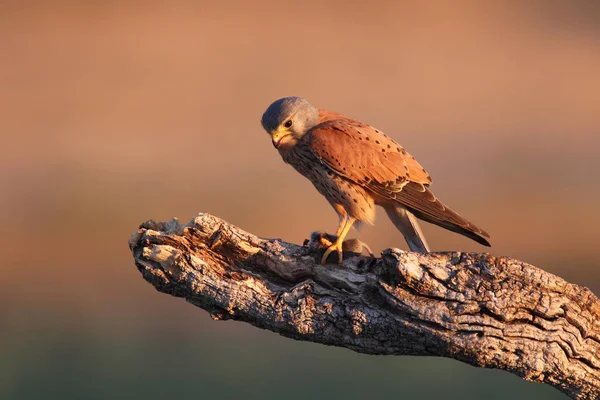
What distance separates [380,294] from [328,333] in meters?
0.31

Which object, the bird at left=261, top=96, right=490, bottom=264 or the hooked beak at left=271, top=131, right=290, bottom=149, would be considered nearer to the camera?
the bird at left=261, top=96, right=490, bottom=264

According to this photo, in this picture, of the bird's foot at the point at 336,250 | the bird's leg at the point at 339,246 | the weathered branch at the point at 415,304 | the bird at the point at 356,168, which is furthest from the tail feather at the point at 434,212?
the weathered branch at the point at 415,304

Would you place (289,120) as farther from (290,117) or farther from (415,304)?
(415,304)

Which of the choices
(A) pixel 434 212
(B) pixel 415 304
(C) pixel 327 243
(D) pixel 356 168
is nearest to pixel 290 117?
(D) pixel 356 168

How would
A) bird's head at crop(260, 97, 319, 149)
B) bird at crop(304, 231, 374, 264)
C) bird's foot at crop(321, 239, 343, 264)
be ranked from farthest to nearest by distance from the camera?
bird's head at crop(260, 97, 319, 149) < bird at crop(304, 231, 374, 264) < bird's foot at crop(321, 239, 343, 264)

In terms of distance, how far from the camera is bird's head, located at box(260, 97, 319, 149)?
4414mm

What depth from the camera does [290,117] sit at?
14.5 ft

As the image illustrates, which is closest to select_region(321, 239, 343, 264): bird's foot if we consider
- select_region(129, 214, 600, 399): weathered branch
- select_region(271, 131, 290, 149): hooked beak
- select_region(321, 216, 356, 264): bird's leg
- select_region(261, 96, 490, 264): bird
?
select_region(321, 216, 356, 264): bird's leg

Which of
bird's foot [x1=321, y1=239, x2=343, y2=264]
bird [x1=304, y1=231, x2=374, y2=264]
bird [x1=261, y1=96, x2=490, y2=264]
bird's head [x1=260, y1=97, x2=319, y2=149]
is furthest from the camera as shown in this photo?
bird's head [x1=260, y1=97, x2=319, y2=149]

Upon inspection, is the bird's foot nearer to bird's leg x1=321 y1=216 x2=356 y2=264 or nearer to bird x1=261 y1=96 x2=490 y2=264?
bird's leg x1=321 y1=216 x2=356 y2=264

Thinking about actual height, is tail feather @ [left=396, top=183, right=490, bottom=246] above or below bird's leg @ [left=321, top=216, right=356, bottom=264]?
above

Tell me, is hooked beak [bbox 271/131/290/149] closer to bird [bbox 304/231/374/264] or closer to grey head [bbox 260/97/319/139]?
grey head [bbox 260/97/319/139]

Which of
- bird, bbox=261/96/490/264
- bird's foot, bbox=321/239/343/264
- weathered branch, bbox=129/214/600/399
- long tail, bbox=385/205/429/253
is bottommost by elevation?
weathered branch, bbox=129/214/600/399

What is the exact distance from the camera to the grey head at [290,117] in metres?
4.41
